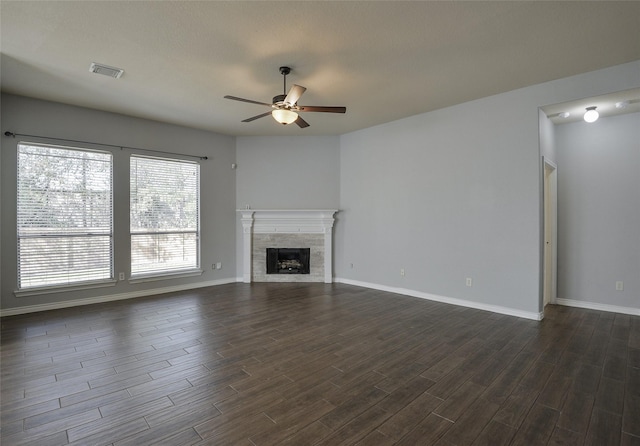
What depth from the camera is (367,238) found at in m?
5.96

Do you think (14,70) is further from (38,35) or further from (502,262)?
(502,262)

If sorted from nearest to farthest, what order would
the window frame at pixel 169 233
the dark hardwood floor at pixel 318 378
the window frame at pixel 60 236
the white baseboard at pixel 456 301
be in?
the dark hardwood floor at pixel 318 378 < the white baseboard at pixel 456 301 < the window frame at pixel 60 236 < the window frame at pixel 169 233

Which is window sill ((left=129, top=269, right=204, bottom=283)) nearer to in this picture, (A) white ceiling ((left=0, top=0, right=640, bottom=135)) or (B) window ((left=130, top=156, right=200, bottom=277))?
(B) window ((left=130, top=156, right=200, bottom=277))

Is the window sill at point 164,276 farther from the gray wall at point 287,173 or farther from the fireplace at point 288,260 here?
the fireplace at point 288,260

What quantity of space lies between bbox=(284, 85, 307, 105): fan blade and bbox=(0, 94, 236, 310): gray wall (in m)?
3.30

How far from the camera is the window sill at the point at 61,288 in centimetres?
426

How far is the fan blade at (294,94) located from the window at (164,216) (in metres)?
3.32

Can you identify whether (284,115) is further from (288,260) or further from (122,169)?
(288,260)

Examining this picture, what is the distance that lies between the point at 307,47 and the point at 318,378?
3.02 m

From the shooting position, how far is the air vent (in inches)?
133

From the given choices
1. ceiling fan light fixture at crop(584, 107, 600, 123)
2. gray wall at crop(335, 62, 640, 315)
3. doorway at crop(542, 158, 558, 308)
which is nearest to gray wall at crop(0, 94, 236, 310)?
gray wall at crop(335, 62, 640, 315)

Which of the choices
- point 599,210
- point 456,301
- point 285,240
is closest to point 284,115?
point 285,240

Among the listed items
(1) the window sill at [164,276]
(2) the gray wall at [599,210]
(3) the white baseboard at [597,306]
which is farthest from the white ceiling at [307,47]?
(3) the white baseboard at [597,306]

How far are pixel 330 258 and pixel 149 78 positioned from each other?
4.26 m
